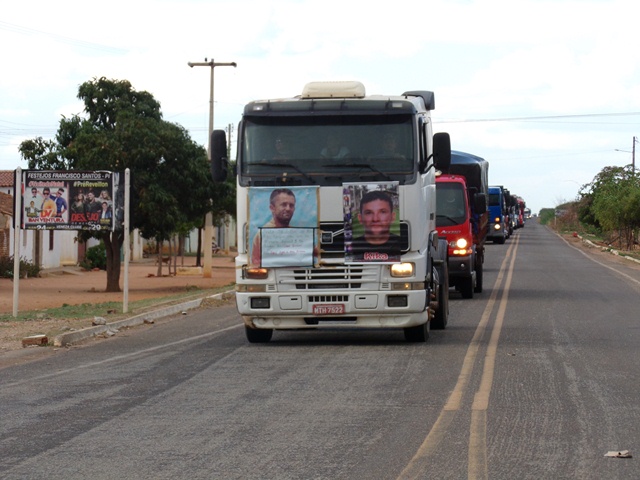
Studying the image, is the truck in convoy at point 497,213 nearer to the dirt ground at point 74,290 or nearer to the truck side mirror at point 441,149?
the dirt ground at point 74,290

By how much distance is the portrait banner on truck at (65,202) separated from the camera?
19969 mm

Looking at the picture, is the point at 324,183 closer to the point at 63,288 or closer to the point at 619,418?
the point at 619,418

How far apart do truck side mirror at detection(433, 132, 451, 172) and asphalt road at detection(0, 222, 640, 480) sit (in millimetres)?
2434

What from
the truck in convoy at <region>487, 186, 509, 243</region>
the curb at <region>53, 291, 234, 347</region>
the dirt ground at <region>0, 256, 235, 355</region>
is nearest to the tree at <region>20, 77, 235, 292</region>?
the dirt ground at <region>0, 256, 235, 355</region>

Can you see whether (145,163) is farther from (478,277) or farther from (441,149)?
(441,149)

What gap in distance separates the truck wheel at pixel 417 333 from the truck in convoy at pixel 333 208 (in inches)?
20.6

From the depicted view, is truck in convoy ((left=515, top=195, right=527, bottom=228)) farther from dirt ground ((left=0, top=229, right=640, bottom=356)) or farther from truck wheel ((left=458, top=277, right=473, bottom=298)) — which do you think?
truck wheel ((left=458, top=277, right=473, bottom=298))

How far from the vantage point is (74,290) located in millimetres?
37688

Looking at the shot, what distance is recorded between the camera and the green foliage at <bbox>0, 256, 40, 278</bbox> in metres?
44.3

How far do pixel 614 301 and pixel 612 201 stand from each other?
148ft

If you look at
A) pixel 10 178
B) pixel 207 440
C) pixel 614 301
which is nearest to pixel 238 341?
pixel 207 440

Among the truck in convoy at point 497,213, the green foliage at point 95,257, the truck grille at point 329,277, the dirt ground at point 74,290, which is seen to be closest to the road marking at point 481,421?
the truck grille at point 329,277

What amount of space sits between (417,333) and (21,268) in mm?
32254

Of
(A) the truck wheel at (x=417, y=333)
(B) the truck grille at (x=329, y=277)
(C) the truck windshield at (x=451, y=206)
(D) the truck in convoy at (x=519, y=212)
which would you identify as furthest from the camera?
(D) the truck in convoy at (x=519, y=212)
